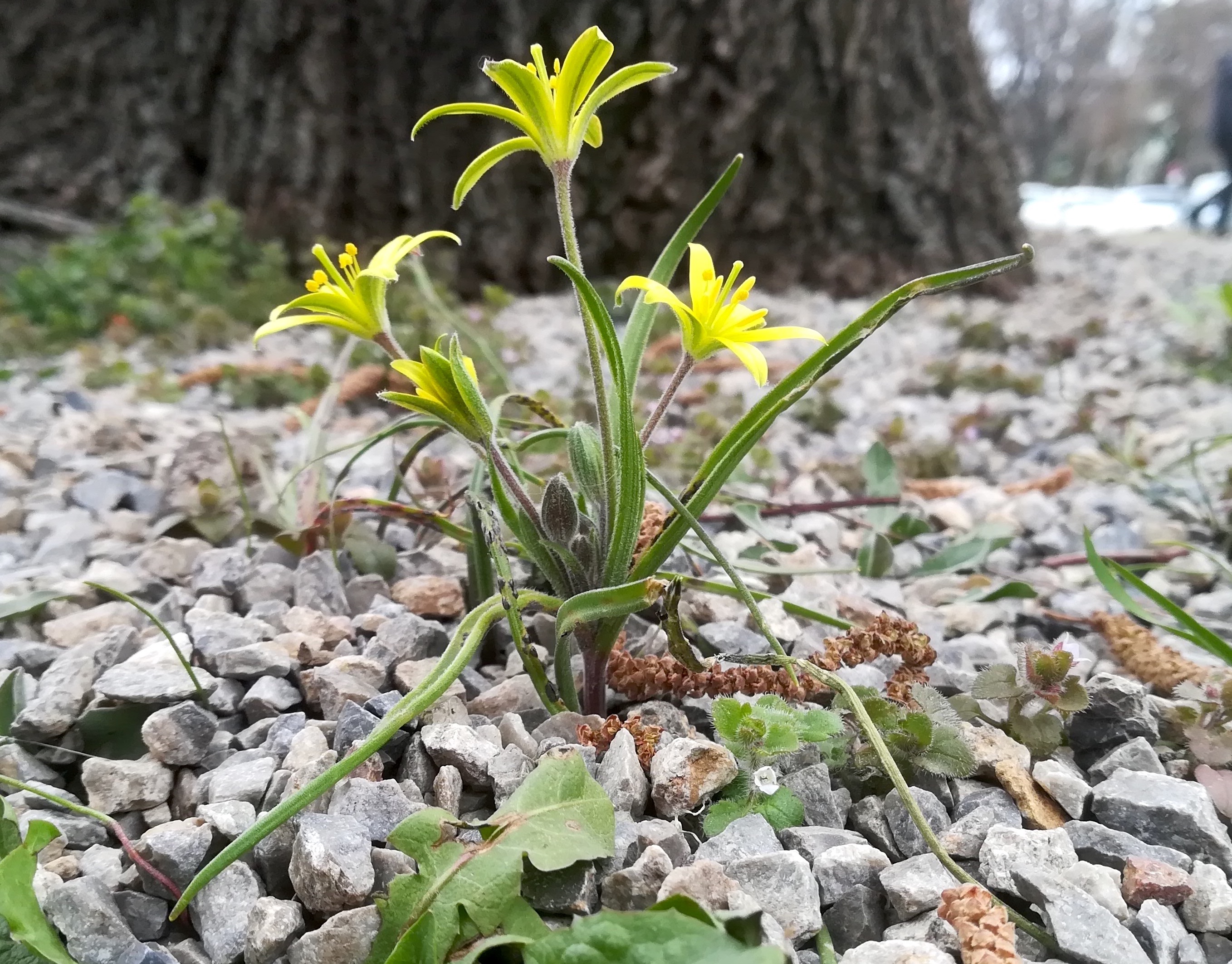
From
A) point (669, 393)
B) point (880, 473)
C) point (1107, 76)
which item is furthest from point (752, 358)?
point (1107, 76)

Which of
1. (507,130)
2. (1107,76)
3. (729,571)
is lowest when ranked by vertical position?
(729,571)

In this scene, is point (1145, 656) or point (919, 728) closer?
point (919, 728)

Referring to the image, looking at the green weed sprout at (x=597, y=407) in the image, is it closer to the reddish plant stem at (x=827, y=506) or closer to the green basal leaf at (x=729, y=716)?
the green basal leaf at (x=729, y=716)

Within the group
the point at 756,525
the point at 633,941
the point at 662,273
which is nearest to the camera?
the point at 633,941

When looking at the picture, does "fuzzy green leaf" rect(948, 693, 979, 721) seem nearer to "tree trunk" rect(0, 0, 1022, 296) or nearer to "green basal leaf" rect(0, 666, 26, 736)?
"green basal leaf" rect(0, 666, 26, 736)

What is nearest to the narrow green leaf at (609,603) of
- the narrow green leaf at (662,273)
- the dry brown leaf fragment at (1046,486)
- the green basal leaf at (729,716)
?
the green basal leaf at (729,716)

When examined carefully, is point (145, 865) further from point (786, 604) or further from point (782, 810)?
point (786, 604)

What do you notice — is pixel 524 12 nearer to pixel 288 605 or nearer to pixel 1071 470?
pixel 1071 470
